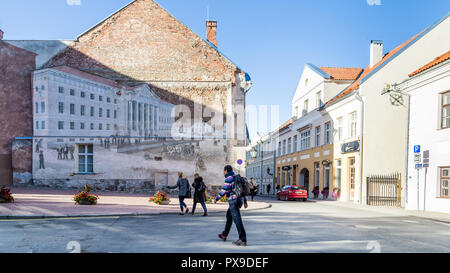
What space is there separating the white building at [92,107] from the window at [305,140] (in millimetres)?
16856

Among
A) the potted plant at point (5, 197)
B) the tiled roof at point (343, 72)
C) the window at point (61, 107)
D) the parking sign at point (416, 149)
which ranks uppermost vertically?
the tiled roof at point (343, 72)

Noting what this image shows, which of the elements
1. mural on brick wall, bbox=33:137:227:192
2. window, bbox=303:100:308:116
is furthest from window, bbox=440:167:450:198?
window, bbox=303:100:308:116

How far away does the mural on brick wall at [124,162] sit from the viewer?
23.8 meters

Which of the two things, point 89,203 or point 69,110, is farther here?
point 69,110

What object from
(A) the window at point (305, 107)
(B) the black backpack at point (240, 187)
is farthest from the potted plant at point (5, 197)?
(A) the window at point (305, 107)

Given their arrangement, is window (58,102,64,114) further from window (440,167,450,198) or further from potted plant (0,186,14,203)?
→ window (440,167,450,198)

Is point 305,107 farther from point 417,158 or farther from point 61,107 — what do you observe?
point 61,107

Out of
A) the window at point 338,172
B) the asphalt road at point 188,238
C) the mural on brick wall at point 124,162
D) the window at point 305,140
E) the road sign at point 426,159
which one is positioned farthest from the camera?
the window at point 305,140

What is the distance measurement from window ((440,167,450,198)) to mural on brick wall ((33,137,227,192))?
1223 centimetres

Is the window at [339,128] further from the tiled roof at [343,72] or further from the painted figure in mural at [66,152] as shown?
the painted figure in mural at [66,152]

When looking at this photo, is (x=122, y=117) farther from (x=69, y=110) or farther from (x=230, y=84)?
(x=230, y=84)
